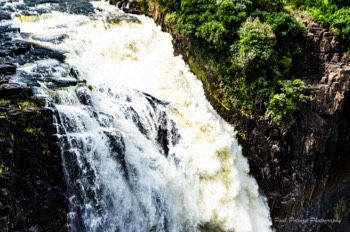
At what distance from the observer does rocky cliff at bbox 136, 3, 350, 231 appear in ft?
55.6

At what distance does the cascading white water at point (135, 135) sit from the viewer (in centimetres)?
1170

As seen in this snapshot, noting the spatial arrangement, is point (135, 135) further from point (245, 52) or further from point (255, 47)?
point (255, 47)

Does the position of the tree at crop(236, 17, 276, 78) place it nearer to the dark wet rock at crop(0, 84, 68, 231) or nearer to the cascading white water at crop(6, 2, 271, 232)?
the cascading white water at crop(6, 2, 271, 232)

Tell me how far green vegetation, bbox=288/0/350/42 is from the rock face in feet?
45.9

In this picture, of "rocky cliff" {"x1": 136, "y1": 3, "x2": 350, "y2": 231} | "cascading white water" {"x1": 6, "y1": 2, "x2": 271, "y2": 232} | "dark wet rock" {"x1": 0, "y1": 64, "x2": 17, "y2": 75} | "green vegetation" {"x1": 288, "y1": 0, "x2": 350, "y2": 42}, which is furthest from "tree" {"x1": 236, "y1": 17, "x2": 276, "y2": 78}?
"dark wet rock" {"x1": 0, "y1": 64, "x2": 17, "y2": 75}

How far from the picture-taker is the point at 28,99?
10.9m

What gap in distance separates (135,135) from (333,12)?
12.1 m

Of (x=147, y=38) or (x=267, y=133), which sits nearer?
(x=267, y=133)

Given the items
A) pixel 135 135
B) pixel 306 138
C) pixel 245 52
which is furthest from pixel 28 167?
pixel 306 138

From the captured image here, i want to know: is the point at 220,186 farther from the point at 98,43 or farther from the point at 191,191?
the point at 98,43

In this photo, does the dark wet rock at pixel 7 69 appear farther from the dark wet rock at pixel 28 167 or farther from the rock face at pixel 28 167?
the dark wet rock at pixel 28 167

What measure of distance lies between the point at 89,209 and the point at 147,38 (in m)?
9.82

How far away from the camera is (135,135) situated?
1353 centimetres

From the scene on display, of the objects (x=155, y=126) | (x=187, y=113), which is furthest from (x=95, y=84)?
(x=187, y=113)
